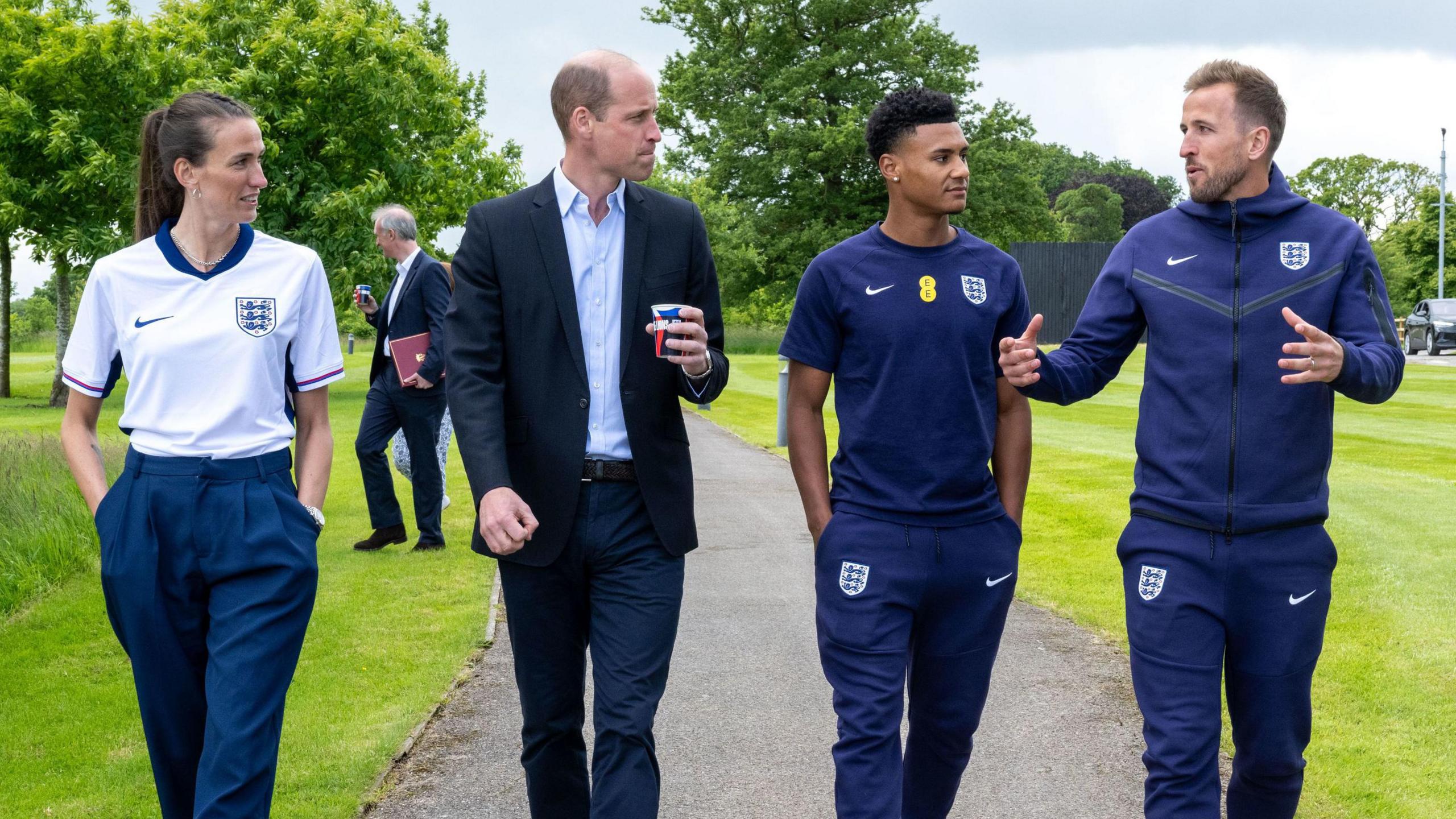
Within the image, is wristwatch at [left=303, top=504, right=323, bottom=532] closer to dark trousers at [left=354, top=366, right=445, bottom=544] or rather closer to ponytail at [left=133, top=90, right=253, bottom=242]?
ponytail at [left=133, top=90, right=253, bottom=242]

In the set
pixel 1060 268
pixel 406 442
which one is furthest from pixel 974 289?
pixel 1060 268

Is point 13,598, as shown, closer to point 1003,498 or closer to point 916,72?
point 1003,498

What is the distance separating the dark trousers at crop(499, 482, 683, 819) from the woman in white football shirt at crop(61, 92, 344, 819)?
0.62 meters

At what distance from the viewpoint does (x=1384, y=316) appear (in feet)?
12.1

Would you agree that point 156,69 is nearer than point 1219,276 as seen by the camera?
No

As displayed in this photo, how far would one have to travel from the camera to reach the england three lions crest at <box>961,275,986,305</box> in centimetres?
387

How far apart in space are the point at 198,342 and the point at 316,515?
0.57m

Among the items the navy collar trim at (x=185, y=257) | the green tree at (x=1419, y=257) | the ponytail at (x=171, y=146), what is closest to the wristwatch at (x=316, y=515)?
the navy collar trim at (x=185, y=257)

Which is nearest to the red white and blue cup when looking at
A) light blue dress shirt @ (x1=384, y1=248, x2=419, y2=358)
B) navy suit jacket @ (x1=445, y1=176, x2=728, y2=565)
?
navy suit jacket @ (x1=445, y1=176, x2=728, y2=565)

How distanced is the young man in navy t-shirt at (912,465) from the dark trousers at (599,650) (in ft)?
1.68

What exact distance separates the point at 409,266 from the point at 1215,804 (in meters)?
7.01

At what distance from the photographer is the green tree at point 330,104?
117ft

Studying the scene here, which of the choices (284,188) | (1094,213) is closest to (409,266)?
(284,188)

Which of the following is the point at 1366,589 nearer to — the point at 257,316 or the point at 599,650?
the point at 599,650
